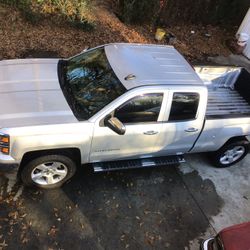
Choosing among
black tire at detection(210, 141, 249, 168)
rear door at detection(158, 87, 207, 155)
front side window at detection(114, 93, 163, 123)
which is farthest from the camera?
black tire at detection(210, 141, 249, 168)

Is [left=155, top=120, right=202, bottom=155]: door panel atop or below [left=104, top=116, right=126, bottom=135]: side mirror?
below

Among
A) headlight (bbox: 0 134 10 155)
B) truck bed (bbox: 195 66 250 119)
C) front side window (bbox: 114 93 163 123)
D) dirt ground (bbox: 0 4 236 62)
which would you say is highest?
front side window (bbox: 114 93 163 123)

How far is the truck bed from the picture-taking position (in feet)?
21.5

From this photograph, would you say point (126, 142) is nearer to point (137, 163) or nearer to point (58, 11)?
point (137, 163)

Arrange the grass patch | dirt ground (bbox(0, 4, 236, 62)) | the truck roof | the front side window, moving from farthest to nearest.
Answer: the grass patch
dirt ground (bbox(0, 4, 236, 62))
the truck roof
the front side window

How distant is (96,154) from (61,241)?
1386mm

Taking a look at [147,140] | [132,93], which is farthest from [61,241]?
[132,93]

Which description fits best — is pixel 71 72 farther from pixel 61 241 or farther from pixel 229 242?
pixel 229 242

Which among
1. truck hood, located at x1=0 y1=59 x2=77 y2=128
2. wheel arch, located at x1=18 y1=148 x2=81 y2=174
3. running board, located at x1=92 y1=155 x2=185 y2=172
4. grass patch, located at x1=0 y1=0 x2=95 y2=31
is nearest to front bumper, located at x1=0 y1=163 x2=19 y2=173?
wheel arch, located at x1=18 y1=148 x2=81 y2=174

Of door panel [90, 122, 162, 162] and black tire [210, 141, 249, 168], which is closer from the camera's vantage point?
door panel [90, 122, 162, 162]

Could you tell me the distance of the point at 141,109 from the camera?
519 centimetres

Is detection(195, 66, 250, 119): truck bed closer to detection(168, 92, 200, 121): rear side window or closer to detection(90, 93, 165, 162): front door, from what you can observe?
detection(168, 92, 200, 121): rear side window

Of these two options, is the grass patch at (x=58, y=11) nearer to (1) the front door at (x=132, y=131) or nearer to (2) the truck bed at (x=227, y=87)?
(2) the truck bed at (x=227, y=87)

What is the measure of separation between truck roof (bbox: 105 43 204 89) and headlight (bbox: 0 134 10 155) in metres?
1.87
